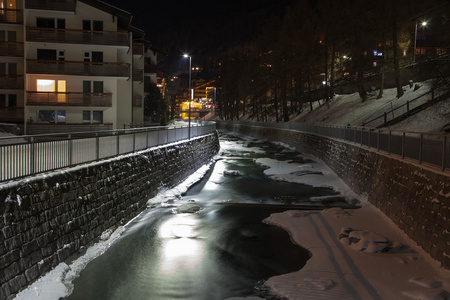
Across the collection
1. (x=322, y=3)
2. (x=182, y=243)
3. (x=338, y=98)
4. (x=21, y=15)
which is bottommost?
(x=182, y=243)

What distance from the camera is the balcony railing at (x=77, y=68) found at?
36938 millimetres

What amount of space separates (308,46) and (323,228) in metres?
50.0

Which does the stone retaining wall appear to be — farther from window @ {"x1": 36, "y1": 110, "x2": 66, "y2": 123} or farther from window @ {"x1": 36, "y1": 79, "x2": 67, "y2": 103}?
window @ {"x1": 36, "y1": 110, "x2": 66, "y2": 123}

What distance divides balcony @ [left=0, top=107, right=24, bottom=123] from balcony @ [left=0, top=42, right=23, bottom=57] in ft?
15.3

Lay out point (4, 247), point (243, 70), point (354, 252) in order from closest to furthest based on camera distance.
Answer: point (4, 247) < point (354, 252) < point (243, 70)

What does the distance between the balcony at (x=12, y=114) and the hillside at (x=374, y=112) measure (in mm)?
30531

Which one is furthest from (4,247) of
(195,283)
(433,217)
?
(433,217)

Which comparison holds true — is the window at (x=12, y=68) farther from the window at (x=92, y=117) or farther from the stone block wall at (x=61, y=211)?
the stone block wall at (x=61, y=211)

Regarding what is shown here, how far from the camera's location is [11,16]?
38.2 meters

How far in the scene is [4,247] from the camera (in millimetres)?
7977

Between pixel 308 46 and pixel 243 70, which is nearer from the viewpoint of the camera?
pixel 308 46

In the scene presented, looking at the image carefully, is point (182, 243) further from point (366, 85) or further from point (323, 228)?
point (366, 85)

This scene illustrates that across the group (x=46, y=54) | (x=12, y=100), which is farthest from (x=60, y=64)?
(x=12, y=100)

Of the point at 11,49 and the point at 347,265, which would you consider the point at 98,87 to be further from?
the point at 347,265
